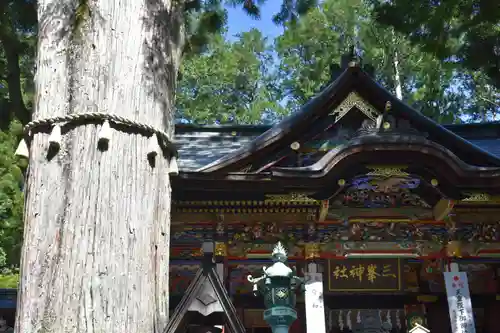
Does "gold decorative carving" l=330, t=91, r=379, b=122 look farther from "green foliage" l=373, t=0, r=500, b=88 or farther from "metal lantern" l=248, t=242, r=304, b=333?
"metal lantern" l=248, t=242, r=304, b=333

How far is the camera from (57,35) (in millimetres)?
2998

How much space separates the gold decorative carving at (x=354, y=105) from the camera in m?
7.22

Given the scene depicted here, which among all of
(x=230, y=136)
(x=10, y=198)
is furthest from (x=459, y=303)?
(x=10, y=198)

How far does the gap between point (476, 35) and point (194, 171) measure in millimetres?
3532

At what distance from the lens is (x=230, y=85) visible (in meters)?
21.5

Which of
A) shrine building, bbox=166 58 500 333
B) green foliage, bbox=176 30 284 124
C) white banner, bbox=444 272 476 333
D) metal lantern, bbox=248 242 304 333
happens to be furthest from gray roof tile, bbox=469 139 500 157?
green foliage, bbox=176 30 284 124

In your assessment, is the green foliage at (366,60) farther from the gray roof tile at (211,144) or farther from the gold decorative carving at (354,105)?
the gold decorative carving at (354,105)

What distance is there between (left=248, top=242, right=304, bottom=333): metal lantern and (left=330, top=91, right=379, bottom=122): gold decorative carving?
3598 millimetres

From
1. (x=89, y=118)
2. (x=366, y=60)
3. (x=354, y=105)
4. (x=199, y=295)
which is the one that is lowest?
(x=199, y=295)

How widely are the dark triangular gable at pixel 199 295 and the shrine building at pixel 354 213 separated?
2991mm

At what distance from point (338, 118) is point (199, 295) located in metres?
4.64

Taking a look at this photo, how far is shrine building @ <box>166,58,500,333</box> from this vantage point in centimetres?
615

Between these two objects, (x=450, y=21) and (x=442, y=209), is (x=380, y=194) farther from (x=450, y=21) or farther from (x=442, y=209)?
(x=450, y=21)

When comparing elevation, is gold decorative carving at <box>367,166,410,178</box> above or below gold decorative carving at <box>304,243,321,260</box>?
above
